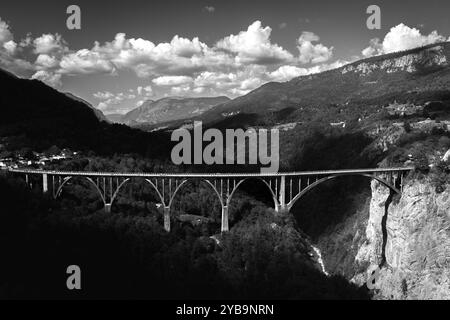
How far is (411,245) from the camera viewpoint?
175 ft

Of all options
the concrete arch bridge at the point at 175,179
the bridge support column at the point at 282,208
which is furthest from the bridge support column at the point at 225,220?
the bridge support column at the point at 282,208

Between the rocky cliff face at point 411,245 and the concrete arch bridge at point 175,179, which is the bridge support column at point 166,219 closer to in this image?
the concrete arch bridge at point 175,179

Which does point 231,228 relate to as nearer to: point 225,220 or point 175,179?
point 225,220

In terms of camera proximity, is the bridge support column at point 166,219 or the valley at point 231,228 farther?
the bridge support column at point 166,219

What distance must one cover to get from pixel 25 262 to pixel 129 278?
9.55 meters

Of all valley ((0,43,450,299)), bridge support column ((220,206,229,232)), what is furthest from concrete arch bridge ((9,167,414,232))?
valley ((0,43,450,299))

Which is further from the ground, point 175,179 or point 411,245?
point 175,179

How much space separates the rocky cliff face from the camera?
1954 inches

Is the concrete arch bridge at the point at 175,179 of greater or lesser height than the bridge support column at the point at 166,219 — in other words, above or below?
above

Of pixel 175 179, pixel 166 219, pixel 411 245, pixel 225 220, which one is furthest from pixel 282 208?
pixel 411 245

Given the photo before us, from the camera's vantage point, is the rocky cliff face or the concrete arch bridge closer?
the concrete arch bridge

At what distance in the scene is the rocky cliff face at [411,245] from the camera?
49625 mm

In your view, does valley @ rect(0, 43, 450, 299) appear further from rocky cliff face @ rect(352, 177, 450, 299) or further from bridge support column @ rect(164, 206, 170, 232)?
bridge support column @ rect(164, 206, 170, 232)

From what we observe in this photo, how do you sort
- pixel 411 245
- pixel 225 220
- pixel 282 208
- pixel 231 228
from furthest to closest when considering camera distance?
pixel 411 245 → pixel 282 208 → pixel 231 228 → pixel 225 220
